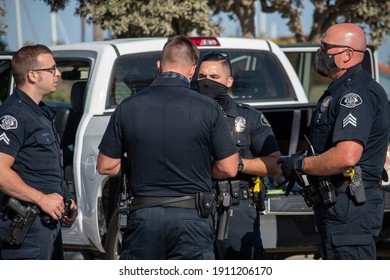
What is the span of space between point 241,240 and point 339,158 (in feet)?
3.27

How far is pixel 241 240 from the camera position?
18.6 feet

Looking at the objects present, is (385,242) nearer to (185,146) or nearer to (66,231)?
(66,231)

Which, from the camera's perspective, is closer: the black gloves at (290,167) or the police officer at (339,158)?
the police officer at (339,158)

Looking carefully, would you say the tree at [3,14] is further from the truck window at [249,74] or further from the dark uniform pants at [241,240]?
the dark uniform pants at [241,240]

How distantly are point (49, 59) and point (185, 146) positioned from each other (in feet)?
3.55

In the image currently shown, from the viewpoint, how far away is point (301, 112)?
7496 mm

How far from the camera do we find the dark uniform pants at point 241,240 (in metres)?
5.67

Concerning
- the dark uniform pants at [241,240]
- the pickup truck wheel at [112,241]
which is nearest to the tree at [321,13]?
the pickup truck wheel at [112,241]

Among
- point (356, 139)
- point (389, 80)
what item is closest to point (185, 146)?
point (356, 139)

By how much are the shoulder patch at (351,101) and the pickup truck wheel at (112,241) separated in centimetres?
242

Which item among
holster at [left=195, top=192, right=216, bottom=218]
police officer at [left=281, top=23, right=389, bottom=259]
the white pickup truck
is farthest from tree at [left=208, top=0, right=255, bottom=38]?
holster at [left=195, top=192, right=216, bottom=218]

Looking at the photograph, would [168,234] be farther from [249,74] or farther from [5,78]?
[5,78]

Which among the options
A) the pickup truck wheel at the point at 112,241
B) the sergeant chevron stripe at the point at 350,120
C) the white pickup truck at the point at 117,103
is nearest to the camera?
the sergeant chevron stripe at the point at 350,120

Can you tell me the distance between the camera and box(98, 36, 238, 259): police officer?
15.7ft
